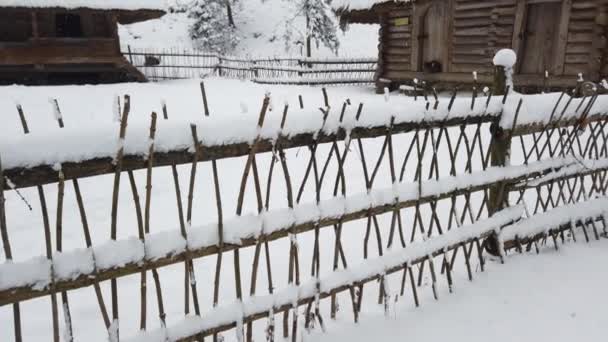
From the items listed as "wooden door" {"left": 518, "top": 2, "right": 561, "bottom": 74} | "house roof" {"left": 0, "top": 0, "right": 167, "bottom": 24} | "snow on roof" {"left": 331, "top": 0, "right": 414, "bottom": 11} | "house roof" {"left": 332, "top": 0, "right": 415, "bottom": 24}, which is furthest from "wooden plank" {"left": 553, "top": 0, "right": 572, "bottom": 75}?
"house roof" {"left": 0, "top": 0, "right": 167, "bottom": 24}

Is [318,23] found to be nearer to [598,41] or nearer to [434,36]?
[434,36]

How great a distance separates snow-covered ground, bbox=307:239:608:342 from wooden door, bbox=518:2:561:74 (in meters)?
7.61

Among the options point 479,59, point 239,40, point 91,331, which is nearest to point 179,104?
point 479,59

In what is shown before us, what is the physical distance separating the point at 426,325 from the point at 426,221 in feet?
6.53

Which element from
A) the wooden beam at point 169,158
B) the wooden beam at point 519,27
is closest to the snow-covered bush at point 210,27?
the wooden beam at point 519,27

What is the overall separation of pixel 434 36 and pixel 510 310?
10136 millimetres

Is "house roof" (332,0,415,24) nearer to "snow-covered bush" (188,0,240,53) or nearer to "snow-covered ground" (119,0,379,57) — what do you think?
"snow-covered ground" (119,0,379,57)

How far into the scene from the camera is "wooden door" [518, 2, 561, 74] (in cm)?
905

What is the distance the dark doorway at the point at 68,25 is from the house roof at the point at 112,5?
146 cm

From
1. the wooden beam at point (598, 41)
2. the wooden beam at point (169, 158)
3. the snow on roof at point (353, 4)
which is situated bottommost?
the wooden beam at point (169, 158)

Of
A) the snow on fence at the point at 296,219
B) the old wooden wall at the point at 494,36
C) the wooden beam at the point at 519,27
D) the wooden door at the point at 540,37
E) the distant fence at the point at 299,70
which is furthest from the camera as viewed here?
the distant fence at the point at 299,70

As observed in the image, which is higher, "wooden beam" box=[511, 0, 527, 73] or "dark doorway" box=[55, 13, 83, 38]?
"dark doorway" box=[55, 13, 83, 38]

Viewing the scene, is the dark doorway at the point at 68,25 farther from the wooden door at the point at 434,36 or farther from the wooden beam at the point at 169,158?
the wooden beam at the point at 169,158

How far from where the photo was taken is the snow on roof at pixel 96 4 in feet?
37.8
